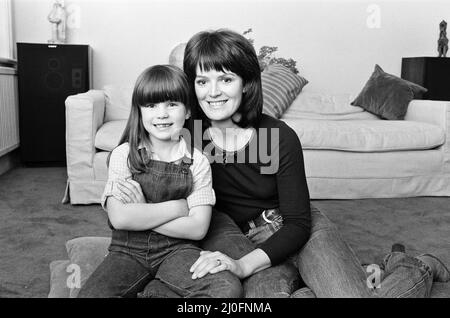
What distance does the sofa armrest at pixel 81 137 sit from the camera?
2.54 m

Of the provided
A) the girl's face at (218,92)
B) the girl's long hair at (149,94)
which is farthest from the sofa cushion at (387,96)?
the girl's long hair at (149,94)

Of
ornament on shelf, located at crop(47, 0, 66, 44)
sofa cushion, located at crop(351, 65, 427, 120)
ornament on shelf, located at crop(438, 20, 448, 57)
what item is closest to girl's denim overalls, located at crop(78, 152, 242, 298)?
sofa cushion, located at crop(351, 65, 427, 120)

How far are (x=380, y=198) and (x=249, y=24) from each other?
71.4 inches

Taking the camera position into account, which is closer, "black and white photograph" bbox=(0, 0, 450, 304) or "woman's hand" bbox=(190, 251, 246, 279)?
"woman's hand" bbox=(190, 251, 246, 279)

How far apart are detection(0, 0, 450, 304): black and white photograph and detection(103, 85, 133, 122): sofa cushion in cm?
1

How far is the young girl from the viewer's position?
1127mm

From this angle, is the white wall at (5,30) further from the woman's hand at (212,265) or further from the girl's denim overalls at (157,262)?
the woman's hand at (212,265)

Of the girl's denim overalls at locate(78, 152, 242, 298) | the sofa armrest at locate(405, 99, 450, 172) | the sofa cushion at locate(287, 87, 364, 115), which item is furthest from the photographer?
the sofa cushion at locate(287, 87, 364, 115)

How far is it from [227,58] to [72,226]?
4.11 ft

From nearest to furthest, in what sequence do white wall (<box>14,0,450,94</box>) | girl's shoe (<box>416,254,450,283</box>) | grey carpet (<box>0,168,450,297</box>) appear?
girl's shoe (<box>416,254,450,283</box>)
grey carpet (<box>0,168,450,297</box>)
white wall (<box>14,0,450,94</box>)

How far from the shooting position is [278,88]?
325cm

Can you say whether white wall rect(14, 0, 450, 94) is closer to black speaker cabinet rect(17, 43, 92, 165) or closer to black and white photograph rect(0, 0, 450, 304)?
black and white photograph rect(0, 0, 450, 304)

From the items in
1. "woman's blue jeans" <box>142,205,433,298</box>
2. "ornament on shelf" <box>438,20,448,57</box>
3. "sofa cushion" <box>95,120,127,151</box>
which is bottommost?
"woman's blue jeans" <box>142,205,433,298</box>
